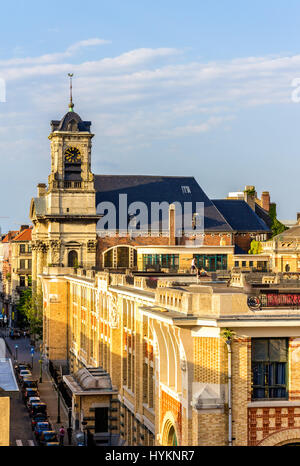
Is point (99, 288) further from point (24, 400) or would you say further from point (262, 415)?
point (262, 415)

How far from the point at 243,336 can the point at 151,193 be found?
97675 millimetres

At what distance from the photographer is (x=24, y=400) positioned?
244 feet

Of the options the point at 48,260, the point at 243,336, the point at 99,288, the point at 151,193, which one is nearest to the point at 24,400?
the point at 99,288

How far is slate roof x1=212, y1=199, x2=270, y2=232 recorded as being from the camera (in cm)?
13025

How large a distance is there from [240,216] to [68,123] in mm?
32349

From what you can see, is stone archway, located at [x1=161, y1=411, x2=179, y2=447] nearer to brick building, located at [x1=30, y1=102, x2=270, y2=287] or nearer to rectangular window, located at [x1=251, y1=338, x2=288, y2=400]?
rectangular window, located at [x1=251, y1=338, x2=288, y2=400]

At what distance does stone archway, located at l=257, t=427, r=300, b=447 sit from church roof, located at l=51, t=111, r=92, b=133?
89.1 m

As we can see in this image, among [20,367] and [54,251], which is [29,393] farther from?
[54,251]

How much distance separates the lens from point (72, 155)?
11494 cm

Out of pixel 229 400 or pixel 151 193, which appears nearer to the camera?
pixel 229 400

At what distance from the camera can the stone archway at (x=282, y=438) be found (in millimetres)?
29172

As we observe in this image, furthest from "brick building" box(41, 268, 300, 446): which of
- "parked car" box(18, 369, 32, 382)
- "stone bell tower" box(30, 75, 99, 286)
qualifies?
"stone bell tower" box(30, 75, 99, 286)
